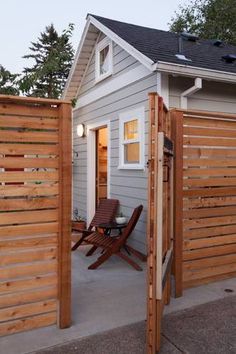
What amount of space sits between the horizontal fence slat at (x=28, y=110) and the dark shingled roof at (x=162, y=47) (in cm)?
227

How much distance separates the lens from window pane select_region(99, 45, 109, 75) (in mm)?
6982

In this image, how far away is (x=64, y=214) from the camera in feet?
9.89

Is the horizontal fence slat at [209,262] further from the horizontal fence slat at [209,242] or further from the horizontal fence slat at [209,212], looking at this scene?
the horizontal fence slat at [209,212]

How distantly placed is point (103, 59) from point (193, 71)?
9.68 feet

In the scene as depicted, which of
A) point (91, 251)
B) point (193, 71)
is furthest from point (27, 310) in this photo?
point (193, 71)

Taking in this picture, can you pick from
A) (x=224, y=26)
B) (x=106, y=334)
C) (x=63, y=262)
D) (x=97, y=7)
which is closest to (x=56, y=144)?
(x=63, y=262)

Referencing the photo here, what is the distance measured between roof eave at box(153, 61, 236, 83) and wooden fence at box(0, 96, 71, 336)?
2.14 metres

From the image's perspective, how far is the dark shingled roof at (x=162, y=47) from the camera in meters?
5.25

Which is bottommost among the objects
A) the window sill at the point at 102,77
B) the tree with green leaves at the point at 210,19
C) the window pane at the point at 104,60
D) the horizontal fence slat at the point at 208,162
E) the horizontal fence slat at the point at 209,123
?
the horizontal fence slat at the point at 208,162

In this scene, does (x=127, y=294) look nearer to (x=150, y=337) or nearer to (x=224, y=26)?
(x=150, y=337)

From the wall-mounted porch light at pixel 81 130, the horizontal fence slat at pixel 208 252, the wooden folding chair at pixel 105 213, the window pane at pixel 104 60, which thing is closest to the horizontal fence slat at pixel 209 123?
the horizontal fence slat at pixel 208 252

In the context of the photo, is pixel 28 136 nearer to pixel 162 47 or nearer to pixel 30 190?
pixel 30 190

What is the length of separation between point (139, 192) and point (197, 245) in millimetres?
1728

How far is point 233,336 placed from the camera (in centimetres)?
293
